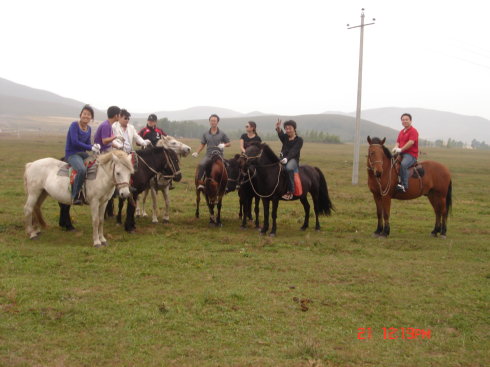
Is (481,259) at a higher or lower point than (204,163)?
lower

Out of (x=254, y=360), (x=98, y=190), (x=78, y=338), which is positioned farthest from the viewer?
(x=98, y=190)

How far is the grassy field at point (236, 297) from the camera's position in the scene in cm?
499

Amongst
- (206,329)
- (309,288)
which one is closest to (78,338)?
(206,329)

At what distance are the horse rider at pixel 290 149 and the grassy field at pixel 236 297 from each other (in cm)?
146

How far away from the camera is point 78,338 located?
5164 mm

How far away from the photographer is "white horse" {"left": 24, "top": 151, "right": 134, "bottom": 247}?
884 centimetres

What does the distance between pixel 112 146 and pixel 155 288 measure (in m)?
4.50

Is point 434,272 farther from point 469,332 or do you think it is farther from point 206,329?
point 206,329

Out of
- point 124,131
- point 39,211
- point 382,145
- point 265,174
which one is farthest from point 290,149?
point 39,211

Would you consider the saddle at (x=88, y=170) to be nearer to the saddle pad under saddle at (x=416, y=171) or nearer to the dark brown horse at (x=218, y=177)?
the dark brown horse at (x=218, y=177)

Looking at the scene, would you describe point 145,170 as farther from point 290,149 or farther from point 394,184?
point 394,184

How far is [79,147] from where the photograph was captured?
9.27 metres

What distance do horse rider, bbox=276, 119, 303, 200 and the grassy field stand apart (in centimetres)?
146
